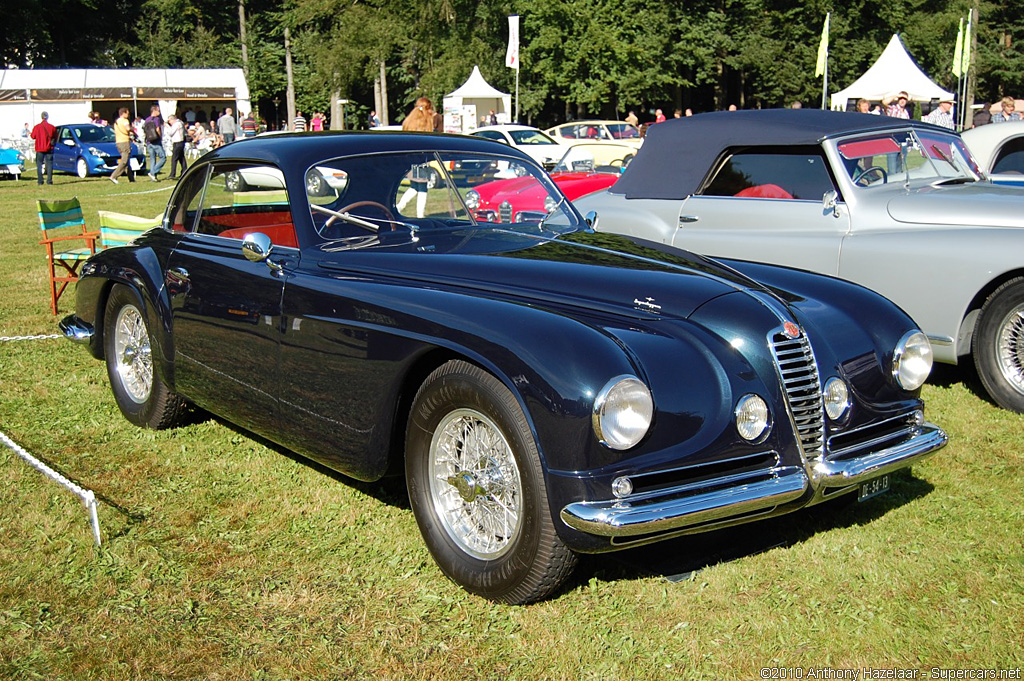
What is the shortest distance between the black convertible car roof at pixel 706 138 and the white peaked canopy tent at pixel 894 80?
25.0 m

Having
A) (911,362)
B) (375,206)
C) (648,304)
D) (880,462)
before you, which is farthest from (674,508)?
(375,206)

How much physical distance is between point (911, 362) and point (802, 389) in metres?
0.74

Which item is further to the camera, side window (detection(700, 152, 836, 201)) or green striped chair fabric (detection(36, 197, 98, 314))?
green striped chair fabric (detection(36, 197, 98, 314))

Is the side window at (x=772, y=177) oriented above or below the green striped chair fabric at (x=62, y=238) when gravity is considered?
above

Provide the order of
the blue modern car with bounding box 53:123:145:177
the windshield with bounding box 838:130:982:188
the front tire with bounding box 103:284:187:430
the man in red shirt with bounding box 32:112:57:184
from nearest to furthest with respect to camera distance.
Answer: the front tire with bounding box 103:284:187:430
the windshield with bounding box 838:130:982:188
the man in red shirt with bounding box 32:112:57:184
the blue modern car with bounding box 53:123:145:177

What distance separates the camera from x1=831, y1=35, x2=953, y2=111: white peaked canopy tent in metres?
→ 30.8

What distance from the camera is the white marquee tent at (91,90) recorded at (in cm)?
4406

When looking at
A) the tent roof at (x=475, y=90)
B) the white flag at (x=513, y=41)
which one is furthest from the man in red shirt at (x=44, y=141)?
the tent roof at (x=475, y=90)

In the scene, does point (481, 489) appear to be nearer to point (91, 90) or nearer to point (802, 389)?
point (802, 389)

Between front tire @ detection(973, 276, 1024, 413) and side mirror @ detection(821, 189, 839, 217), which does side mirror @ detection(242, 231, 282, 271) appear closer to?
→ side mirror @ detection(821, 189, 839, 217)

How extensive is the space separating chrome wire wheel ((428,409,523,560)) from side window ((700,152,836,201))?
13.9 feet

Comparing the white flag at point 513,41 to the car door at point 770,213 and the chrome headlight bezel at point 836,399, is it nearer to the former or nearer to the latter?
the car door at point 770,213

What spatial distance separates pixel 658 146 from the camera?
8148mm

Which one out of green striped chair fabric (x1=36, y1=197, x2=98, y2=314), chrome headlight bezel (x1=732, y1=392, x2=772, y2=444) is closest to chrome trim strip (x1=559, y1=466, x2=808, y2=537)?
chrome headlight bezel (x1=732, y1=392, x2=772, y2=444)
